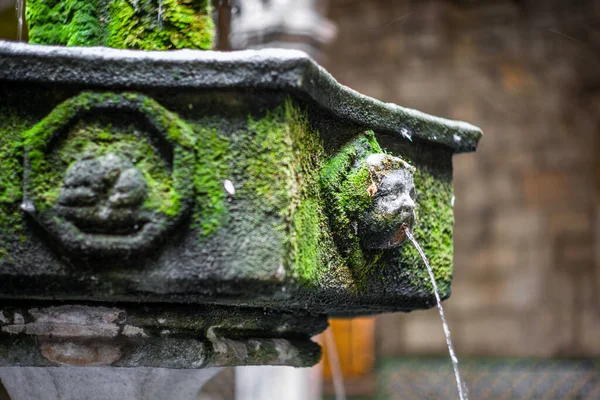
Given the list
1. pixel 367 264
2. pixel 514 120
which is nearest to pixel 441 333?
pixel 514 120

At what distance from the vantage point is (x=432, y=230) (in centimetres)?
144

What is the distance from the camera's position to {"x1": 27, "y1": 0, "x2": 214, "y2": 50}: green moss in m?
1.27

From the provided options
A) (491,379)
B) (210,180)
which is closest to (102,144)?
(210,180)

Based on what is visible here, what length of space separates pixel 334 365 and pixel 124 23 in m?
4.67

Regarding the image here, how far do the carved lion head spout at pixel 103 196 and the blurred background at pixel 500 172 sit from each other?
4740 millimetres

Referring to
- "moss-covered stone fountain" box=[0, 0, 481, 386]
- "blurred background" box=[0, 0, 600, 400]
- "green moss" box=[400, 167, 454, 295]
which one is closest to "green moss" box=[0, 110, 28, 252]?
"moss-covered stone fountain" box=[0, 0, 481, 386]

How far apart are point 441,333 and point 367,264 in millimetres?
5495

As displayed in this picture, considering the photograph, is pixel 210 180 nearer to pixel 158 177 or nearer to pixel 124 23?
pixel 158 177

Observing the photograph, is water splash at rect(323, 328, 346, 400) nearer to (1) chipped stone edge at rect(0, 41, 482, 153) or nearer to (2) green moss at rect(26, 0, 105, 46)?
(2) green moss at rect(26, 0, 105, 46)

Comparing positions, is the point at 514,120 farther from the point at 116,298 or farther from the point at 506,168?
the point at 116,298

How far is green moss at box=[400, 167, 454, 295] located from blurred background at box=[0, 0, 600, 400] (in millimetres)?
4175

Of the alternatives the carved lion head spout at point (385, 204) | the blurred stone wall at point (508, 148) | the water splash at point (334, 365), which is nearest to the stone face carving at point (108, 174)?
the carved lion head spout at point (385, 204)

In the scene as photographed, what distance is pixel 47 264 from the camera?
1020mm

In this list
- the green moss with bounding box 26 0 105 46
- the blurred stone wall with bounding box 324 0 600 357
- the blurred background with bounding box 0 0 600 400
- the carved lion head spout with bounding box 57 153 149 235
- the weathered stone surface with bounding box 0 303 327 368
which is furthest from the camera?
the blurred stone wall with bounding box 324 0 600 357
